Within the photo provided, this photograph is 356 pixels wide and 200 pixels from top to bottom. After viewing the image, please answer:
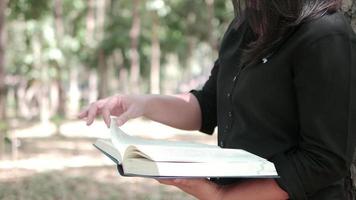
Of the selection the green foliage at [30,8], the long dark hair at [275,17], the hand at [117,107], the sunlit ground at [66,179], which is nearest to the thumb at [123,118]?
the hand at [117,107]

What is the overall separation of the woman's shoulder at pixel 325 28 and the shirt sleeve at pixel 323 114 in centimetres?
1

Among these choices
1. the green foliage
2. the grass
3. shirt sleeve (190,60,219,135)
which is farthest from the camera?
the green foliage

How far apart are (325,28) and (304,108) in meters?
0.18

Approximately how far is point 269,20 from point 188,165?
1.29ft

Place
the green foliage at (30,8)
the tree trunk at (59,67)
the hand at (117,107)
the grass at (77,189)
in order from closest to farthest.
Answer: the hand at (117,107) < the grass at (77,189) < the green foliage at (30,8) < the tree trunk at (59,67)

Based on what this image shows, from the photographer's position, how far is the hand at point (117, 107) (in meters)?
1.63

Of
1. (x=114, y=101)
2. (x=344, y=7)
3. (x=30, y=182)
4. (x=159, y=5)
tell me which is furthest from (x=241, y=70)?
(x=159, y=5)

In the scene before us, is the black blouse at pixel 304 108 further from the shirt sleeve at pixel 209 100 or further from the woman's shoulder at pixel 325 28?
the shirt sleeve at pixel 209 100

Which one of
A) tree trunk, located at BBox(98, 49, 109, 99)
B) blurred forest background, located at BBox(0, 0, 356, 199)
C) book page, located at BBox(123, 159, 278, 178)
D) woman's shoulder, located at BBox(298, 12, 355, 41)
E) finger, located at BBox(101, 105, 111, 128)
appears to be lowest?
tree trunk, located at BBox(98, 49, 109, 99)

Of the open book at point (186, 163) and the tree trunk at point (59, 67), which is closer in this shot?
the open book at point (186, 163)

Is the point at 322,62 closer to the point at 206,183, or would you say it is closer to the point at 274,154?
the point at 274,154


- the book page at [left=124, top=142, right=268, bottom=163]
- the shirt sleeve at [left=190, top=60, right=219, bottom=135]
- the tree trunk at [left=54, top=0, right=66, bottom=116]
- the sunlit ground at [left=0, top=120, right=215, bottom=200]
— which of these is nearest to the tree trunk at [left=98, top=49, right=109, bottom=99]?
the tree trunk at [left=54, top=0, right=66, bottom=116]

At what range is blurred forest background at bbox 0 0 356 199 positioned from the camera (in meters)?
5.70

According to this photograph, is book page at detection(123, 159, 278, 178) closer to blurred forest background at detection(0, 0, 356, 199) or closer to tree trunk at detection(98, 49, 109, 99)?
blurred forest background at detection(0, 0, 356, 199)
